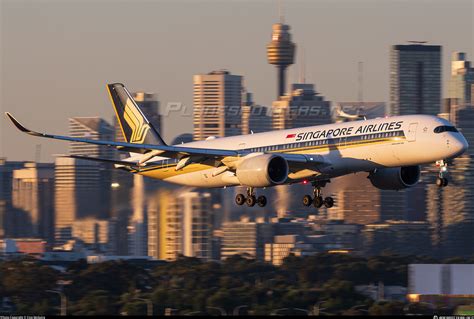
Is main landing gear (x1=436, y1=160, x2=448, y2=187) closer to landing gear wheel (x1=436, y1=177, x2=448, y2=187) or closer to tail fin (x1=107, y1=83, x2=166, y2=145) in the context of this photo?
landing gear wheel (x1=436, y1=177, x2=448, y2=187)

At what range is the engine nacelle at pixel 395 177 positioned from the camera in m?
68.8

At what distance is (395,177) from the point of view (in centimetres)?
6875

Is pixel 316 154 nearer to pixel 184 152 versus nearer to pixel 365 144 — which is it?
pixel 365 144

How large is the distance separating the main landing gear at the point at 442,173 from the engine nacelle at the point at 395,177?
208 inches

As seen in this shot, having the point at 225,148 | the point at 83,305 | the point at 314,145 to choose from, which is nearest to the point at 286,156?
the point at 314,145

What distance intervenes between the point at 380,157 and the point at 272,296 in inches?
1973

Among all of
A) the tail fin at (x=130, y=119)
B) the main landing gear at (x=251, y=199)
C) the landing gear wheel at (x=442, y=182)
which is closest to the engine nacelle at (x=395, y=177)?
the landing gear wheel at (x=442, y=182)

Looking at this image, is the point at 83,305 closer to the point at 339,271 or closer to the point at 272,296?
the point at 272,296

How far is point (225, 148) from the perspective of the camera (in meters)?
71.1

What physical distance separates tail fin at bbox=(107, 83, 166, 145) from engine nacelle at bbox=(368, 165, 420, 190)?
15715 millimetres

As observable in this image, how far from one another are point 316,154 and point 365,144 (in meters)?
3.24

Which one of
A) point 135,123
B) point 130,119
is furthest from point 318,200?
point 130,119

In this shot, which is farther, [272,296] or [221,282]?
[221,282]

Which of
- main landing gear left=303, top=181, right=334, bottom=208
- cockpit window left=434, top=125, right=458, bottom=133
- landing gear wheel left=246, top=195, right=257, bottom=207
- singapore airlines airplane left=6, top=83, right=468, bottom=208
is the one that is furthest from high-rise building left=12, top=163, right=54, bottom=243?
cockpit window left=434, top=125, right=458, bottom=133
